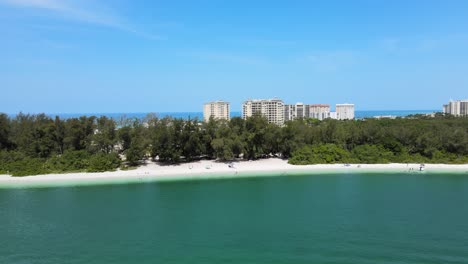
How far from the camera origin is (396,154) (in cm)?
4006

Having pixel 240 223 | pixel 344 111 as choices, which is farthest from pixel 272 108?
pixel 240 223

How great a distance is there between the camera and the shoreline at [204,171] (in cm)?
3170

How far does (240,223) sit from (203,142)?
21.2 m

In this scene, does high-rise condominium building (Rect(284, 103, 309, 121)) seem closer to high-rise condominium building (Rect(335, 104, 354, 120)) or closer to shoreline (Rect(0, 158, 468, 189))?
high-rise condominium building (Rect(335, 104, 354, 120))

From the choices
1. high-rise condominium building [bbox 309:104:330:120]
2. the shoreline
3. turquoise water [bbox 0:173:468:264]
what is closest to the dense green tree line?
the shoreline

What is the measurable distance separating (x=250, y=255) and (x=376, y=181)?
19908 millimetres

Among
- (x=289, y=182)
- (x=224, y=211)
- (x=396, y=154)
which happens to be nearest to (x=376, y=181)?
(x=289, y=182)

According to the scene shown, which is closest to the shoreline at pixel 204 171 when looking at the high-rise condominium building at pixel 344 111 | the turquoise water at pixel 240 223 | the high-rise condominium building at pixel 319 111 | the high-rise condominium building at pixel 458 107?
the turquoise water at pixel 240 223

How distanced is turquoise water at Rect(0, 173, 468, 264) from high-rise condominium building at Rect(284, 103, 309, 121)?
237 feet

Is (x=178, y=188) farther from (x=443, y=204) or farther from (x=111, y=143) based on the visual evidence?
(x=443, y=204)

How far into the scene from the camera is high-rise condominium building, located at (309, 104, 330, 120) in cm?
11825

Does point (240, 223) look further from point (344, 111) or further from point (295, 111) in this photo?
point (344, 111)

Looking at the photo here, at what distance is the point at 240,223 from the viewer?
19484 millimetres

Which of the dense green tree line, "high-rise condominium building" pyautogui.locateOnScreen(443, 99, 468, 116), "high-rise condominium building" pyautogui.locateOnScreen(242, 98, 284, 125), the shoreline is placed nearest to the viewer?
the shoreline
